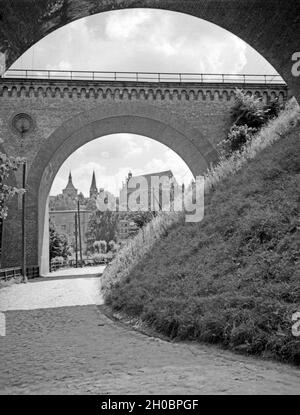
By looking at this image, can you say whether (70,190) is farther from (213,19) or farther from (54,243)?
(213,19)

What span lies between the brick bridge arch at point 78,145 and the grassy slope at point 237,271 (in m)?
11.9

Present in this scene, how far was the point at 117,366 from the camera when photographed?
187 inches

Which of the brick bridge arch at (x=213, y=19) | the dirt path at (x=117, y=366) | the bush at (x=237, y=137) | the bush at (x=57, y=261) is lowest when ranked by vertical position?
the bush at (x=57, y=261)

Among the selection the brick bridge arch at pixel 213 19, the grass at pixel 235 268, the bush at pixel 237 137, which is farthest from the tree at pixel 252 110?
the brick bridge arch at pixel 213 19

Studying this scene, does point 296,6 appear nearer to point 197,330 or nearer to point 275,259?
point 275,259

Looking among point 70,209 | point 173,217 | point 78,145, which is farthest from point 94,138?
point 70,209

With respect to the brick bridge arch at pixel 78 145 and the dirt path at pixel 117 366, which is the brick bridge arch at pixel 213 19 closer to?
the dirt path at pixel 117 366

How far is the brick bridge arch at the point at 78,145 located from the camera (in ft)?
73.5

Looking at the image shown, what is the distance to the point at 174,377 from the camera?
164 inches

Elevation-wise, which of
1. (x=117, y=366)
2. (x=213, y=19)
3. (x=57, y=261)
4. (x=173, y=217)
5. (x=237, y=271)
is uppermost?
(x=213, y=19)

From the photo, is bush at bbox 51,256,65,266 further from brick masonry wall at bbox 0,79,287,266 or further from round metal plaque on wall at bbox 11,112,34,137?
round metal plaque on wall at bbox 11,112,34,137

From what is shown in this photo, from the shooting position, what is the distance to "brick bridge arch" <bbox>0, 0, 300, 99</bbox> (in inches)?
183

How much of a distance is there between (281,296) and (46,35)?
4943 millimetres

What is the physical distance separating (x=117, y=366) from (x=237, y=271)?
3121 mm
